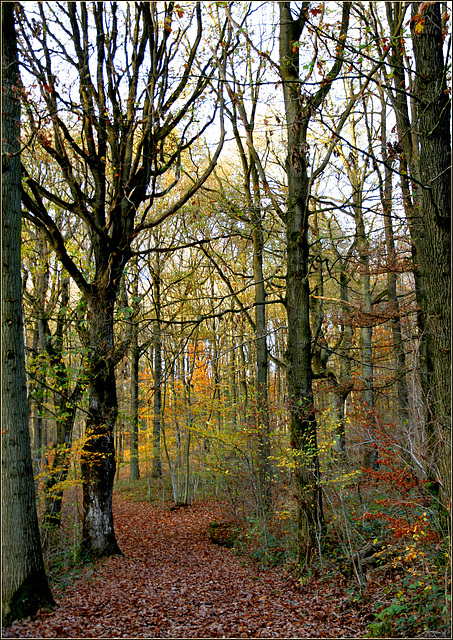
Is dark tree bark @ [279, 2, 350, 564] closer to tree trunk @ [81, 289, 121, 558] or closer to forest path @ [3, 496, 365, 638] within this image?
forest path @ [3, 496, 365, 638]

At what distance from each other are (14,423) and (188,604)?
3524mm

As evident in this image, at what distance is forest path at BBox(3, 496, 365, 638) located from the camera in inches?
194

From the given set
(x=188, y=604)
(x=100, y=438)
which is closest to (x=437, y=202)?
(x=188, y=604)

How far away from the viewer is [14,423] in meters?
5.04

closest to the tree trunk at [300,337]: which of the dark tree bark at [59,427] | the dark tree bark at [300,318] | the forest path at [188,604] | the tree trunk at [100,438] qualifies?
the dark tree bark at [300,318]

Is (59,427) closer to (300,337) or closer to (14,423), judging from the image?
(14,423)

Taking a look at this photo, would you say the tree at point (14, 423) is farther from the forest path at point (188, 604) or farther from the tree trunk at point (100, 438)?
the tree trunk at point (100, 438)

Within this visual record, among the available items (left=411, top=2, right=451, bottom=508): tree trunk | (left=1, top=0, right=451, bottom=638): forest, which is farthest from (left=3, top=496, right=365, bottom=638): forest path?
(left=411, top=2, right=451, bottom=508): tree trunk

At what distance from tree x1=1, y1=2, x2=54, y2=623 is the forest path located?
1.23ft

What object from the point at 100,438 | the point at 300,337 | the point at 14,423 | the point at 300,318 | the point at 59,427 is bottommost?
the point at 100,438

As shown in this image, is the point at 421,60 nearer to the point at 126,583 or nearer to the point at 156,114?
the point at 156,114

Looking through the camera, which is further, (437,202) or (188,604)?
(188,604)

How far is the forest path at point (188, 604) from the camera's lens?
4.92 metres

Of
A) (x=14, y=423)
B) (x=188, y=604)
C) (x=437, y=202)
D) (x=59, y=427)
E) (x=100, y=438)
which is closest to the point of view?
(x=437, y=202)
